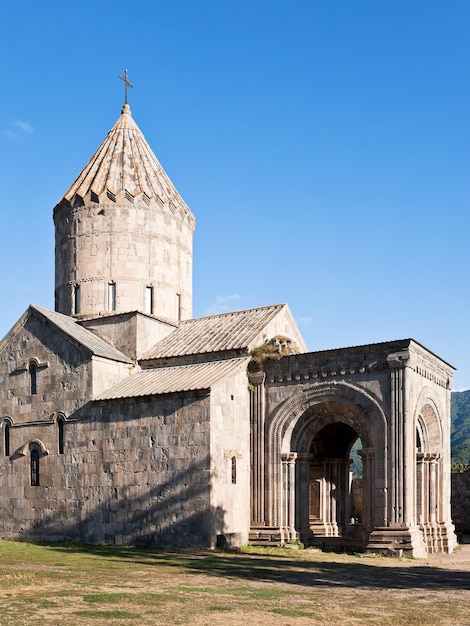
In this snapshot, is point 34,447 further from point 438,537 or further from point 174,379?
point 438,537

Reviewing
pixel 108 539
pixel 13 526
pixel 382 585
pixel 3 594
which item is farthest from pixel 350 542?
pixel 3 594

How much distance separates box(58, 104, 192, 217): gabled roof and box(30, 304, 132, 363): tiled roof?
507 cm

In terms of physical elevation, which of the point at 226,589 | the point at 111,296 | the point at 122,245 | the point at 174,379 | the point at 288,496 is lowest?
the point at 226,589

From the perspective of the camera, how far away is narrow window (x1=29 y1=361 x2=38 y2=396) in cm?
2631

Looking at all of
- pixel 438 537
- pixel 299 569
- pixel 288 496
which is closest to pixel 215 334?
pixel 288 496

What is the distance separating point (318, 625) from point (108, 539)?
1432 centimetres

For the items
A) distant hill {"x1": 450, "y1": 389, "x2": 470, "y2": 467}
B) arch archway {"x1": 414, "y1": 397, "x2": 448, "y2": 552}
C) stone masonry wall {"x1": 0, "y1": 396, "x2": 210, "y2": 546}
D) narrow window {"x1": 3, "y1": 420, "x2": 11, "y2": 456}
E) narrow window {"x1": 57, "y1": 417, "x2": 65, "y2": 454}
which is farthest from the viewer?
distant hill {"x1": 450, "y1": 389, "x2": 470, "y2": 467}

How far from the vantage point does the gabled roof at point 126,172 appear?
96.3 feet

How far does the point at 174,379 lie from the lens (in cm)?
2431

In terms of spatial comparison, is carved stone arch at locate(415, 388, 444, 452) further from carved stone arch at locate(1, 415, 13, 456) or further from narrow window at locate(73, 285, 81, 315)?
carved stone arch at locate(1, 415, 13, 456)

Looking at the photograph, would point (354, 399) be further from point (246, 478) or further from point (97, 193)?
point (97, 193)

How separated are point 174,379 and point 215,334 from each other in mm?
2965

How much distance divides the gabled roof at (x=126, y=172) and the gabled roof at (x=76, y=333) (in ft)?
16.7

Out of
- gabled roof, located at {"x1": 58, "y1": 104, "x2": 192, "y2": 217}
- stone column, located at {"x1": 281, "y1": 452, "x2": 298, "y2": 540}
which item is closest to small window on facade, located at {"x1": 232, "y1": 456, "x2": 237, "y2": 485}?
stone column, located at {"x1": 281, "y1": 452, "x2": 298, "y2": 540}
